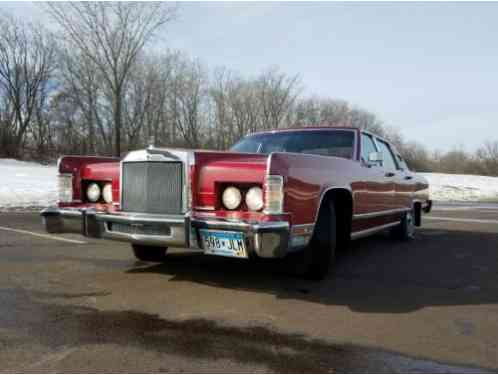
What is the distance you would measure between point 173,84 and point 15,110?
12.8m

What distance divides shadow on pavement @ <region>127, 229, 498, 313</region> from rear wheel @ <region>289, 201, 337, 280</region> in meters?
0.14

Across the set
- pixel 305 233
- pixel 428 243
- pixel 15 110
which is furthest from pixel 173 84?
pixel 305 233

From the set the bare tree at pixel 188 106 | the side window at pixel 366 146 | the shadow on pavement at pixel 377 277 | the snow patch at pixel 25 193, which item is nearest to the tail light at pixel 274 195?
the shadow on pavement at pixel 377 277

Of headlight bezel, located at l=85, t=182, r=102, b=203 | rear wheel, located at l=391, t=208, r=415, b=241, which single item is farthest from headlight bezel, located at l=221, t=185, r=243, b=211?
rear wheel, located at l=391, t=208, r=415, b=241

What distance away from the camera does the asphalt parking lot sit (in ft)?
8.64

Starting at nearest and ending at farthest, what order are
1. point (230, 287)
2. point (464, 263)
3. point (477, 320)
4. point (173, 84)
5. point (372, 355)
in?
point (372, 355) < point (477, 320) < point (230, 287) < point (464, 263) < point (173, 84)

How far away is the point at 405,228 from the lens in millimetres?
7410

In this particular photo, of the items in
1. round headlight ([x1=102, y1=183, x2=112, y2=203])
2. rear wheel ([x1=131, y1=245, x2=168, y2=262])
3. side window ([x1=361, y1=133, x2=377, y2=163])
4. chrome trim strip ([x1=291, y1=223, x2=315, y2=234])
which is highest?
side window ([x1=361, y1=133, x2=377, y2=163])

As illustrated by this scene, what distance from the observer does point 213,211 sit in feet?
12.5

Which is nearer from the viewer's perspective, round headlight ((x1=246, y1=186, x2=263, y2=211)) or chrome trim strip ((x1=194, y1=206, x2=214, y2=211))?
round headlight ((x1=246, y1=186, x2=263, y2=211))

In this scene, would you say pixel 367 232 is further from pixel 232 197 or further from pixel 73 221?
pixel 73 221

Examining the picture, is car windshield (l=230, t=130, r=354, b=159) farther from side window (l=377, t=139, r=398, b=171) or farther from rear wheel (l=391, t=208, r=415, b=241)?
rear wheel (l=391, t=208, r=415, b=241)

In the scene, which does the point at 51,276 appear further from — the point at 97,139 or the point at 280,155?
the point at 97,139

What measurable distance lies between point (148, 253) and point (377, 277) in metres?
2.61
